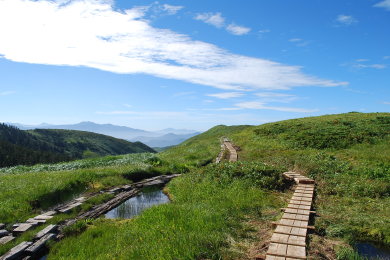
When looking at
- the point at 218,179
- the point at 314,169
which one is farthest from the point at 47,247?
the point at 314,169

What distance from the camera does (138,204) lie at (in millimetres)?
15781

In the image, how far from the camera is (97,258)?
8.14 metres

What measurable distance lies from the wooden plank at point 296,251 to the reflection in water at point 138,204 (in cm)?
796

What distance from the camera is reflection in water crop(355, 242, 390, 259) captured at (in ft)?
28.3

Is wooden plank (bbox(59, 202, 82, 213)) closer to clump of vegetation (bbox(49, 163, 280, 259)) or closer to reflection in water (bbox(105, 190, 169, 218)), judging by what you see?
reflection in water (bbox(105, 190, 169, 218))

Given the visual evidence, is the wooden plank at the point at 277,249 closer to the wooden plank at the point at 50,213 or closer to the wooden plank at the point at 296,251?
the wooden plank at the point at 296,251

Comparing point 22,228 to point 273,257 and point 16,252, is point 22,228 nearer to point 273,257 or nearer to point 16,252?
point 16,252

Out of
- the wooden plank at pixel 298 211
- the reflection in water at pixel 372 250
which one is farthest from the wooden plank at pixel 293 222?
the reflection in water at pixel 372 250

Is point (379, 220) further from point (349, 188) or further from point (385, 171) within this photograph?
point (385, 171)

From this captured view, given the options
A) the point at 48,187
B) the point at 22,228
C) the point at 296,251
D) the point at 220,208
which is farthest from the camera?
the point at 48,187

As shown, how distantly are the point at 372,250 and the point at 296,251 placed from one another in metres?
3.13

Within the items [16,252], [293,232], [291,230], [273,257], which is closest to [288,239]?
[293,232]

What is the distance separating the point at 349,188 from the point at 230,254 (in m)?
9.83

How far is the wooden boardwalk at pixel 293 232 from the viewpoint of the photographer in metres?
7.43
